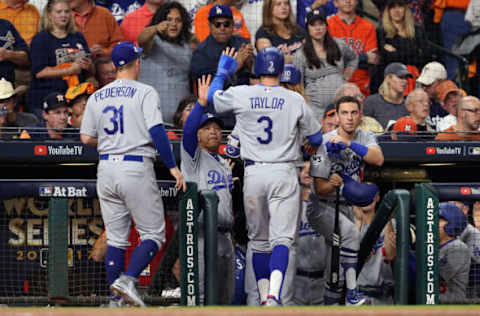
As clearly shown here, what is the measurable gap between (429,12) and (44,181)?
533cm

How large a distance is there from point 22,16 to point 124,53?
116 inches

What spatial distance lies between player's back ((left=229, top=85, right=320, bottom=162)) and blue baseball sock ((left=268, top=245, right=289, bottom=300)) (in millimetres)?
583

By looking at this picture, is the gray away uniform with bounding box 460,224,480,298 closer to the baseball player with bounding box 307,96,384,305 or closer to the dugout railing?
the baseball player with bounding box 307,96,384,305

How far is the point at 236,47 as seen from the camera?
7.60 m

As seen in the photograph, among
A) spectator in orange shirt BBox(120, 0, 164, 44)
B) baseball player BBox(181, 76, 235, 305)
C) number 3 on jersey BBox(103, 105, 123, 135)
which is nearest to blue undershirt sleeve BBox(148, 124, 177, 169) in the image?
number 3 on jersey BBox(103, 105, 123, 135)

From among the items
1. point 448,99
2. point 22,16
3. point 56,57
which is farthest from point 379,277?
point 22,16

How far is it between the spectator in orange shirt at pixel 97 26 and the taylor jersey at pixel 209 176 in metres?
2.51

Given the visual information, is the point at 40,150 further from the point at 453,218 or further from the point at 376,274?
the point at 453,218

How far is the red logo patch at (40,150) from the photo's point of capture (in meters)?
6.68

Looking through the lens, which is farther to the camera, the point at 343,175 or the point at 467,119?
the point at 467,119

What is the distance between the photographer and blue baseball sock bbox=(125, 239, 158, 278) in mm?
5047

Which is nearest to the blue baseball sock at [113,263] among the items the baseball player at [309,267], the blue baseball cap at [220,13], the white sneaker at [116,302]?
the white sneaker at [116,302]

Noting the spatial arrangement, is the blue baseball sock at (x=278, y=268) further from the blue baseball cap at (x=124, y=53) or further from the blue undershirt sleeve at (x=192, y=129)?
the blue baseball cap at (x=124, y=53)

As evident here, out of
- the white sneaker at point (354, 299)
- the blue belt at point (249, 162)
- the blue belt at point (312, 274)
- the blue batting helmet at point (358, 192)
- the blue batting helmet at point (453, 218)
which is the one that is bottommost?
the white sneaker at point (354, 299)
